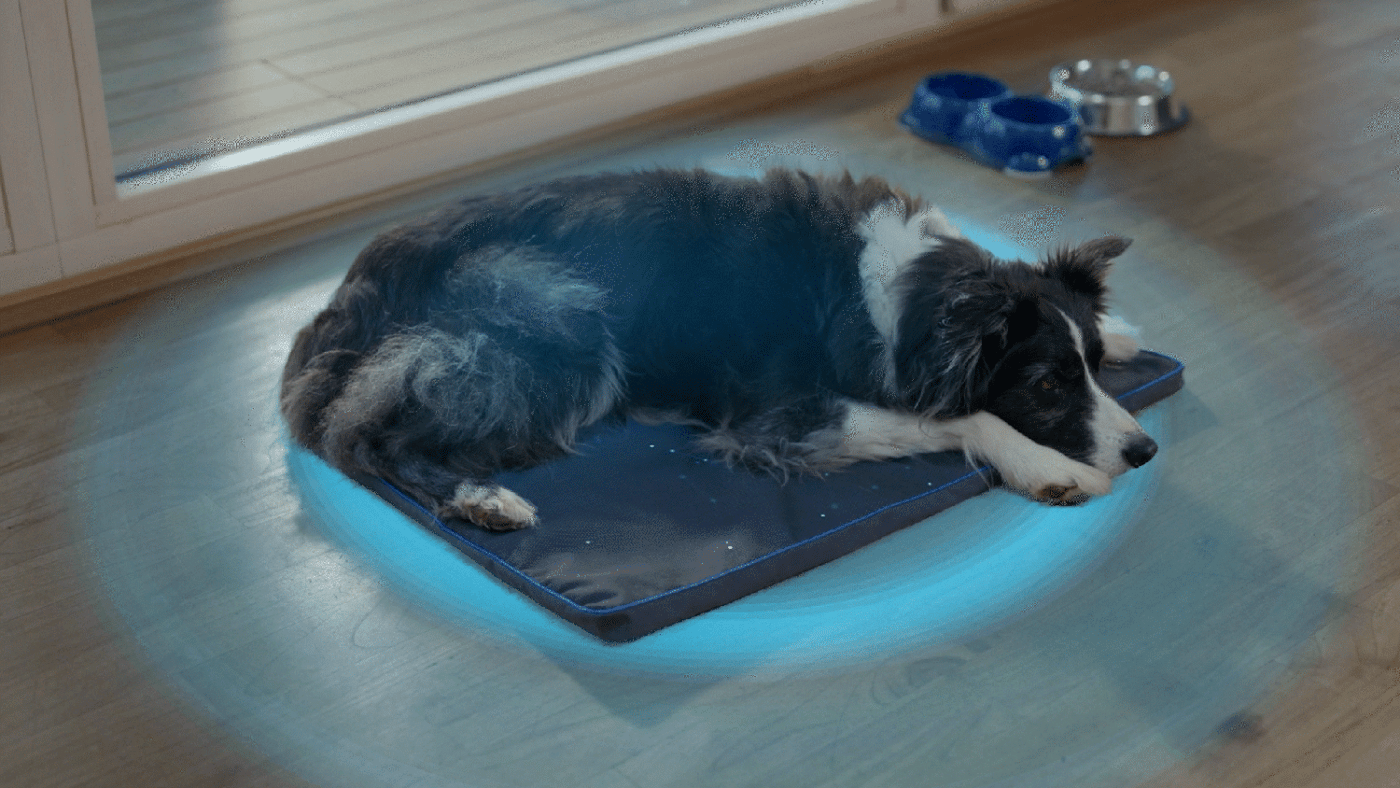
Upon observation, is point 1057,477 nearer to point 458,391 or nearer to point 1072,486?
point 1072,486

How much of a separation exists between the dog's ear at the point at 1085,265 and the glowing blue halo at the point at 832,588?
15.9 inches

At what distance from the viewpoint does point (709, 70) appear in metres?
4.86

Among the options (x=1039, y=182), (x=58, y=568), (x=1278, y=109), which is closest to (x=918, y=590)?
(x=58, y=568)

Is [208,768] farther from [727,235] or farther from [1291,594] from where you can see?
[1291,594]

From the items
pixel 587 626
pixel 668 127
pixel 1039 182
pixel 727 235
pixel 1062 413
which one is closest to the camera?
pixel 587 626

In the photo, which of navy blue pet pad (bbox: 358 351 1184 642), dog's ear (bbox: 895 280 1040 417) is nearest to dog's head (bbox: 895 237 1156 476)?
dog's ear (bbox: 895 280 1040 417)

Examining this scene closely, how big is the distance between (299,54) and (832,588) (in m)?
2.42

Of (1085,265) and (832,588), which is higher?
(1085,265)

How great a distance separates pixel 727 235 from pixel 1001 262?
22.2 inches

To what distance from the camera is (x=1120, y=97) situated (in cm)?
463

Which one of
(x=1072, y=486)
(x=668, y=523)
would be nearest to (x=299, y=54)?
(x=668, y=523)

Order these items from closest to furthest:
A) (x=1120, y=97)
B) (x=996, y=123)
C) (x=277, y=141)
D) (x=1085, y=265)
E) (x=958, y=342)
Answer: (x=958, y=342) < (x=1085, y=265) < (x=277, y=141) < (x=996, y=123) < (x=1120, y=97)

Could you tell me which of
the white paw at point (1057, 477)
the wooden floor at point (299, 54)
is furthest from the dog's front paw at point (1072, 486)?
the wooden floor at point (299, 54)

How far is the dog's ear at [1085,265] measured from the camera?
9.35 feet
